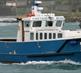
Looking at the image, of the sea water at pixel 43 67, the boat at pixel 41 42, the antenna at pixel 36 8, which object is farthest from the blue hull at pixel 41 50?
the antenna at pixel 36 8

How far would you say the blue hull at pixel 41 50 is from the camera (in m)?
31.7

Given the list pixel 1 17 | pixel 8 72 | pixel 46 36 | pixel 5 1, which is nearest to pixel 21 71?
pixel 8 72

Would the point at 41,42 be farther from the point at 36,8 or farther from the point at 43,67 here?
the point at 36,8

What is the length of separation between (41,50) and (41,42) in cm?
49

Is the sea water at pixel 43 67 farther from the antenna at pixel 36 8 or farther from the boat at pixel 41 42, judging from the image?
the antenna at pixel 36 8

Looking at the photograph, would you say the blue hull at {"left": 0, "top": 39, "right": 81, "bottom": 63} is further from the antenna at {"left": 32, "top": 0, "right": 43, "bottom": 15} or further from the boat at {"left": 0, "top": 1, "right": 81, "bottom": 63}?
the antenna at {"left": 32, "top": 0, "right": 43, "bottom": 15}

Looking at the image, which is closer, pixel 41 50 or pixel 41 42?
pixel 41 42

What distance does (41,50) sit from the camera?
31984 mm

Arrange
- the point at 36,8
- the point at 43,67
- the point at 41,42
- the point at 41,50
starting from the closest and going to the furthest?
the point at 41,42
the point at 41,50
the point at 43,67
the point at 36,8

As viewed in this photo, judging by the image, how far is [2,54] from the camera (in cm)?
3300

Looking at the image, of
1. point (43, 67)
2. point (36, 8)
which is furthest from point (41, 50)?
point (36, 8)

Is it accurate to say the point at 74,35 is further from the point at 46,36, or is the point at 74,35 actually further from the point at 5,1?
the point at 5,1

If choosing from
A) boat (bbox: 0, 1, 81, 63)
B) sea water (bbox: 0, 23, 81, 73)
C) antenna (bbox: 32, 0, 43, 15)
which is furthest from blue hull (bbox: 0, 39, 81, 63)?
antenna (bbox: 32, 0, 43, 15)

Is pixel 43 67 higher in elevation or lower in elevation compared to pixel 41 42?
lower
